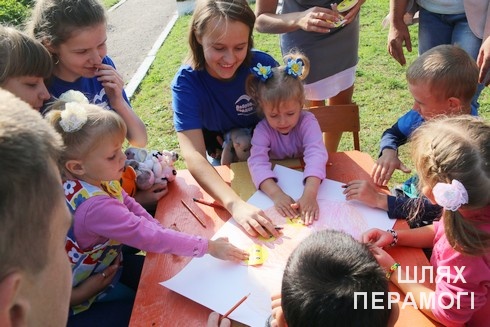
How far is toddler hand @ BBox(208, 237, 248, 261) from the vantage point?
148cm

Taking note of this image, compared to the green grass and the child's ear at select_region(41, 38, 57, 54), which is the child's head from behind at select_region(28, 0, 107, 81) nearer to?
the child's ear at select_region(41, 38, 57, 54)

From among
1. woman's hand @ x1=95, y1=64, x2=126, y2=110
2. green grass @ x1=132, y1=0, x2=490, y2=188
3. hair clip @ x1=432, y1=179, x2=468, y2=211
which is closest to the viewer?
hair clip @ x1=432, y1=179, x2=468, y2=211

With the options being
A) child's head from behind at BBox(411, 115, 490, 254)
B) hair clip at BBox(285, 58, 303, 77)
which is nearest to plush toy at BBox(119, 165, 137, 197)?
hair clip at BBox(285, 58, 303, 77)

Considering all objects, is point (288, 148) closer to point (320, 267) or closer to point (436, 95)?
point (436, 95)

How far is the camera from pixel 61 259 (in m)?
0.81

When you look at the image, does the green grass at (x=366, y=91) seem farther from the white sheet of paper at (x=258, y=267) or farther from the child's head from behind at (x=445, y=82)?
the white sheet of paper at (x=258, y=267)

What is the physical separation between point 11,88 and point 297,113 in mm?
1168

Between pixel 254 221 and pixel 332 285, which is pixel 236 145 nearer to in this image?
pixel 254 221

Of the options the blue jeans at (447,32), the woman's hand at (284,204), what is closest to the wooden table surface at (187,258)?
the woman's hand at (284,204)

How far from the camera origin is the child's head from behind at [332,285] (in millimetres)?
970

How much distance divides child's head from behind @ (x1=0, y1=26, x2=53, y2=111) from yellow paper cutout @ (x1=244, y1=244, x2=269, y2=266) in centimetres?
99

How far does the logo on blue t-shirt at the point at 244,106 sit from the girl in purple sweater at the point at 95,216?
2.49 feet

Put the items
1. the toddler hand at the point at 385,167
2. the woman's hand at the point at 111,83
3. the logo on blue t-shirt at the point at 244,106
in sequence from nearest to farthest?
1. the toddler hand at the point at 385,167
2. the woman's hand at the point at 111,83
3. the logo on blue t-shirt at the point at 244,106

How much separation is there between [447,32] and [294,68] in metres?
1.11
